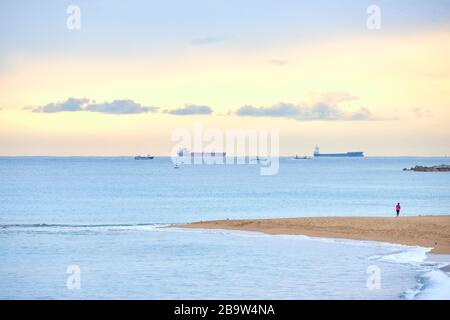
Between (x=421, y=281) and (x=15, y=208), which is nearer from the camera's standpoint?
(x=421, y=281)

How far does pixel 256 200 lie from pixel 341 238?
4609 centimetres

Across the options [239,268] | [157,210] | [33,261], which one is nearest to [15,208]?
[157,210]

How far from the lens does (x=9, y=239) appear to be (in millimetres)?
41906

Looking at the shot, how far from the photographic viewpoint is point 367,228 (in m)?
43.5

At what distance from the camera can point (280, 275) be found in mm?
29281

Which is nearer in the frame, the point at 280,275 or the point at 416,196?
the point at 280,275

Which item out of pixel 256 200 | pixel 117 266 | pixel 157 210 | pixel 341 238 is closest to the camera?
pixel 117 266

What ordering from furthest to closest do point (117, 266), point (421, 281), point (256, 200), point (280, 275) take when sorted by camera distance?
point (256, 200) < point (117, 266) < point (280, 275) < point (421, 281)

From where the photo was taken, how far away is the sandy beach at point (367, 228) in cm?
3925

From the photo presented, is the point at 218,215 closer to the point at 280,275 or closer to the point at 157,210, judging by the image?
the point at 157,210

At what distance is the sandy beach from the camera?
39.2 meters

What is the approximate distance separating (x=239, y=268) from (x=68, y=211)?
40884 mm
